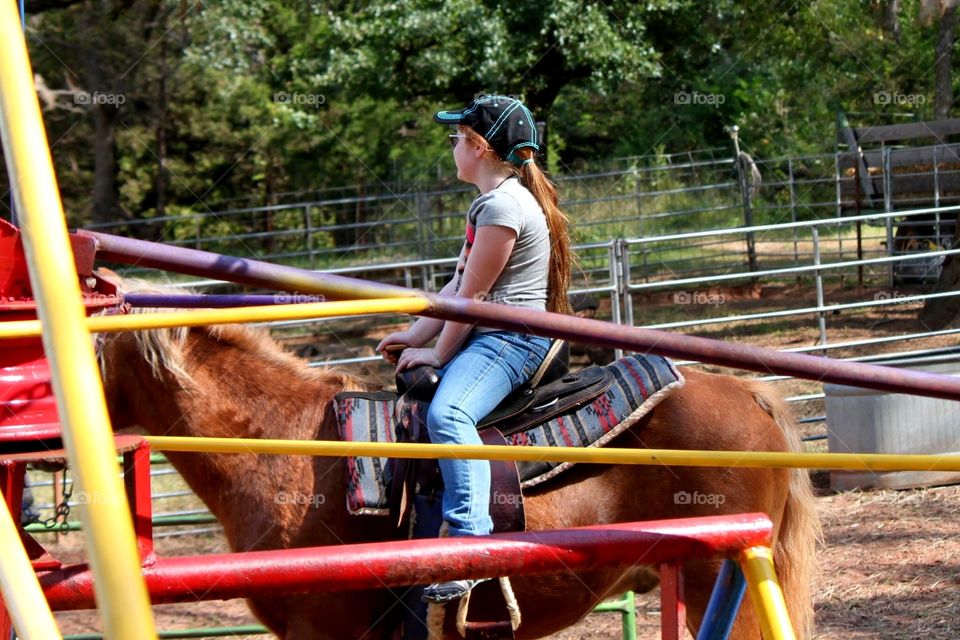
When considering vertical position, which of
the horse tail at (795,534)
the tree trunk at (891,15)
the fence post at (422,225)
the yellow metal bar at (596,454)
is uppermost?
the tree trunk at (891,15)

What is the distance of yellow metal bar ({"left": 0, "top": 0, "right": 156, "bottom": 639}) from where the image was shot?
79 centimetres

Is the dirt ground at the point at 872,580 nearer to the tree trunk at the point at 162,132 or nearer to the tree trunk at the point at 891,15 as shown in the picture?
the tree trunk at the point at 891,15

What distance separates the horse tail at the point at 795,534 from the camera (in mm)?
3305

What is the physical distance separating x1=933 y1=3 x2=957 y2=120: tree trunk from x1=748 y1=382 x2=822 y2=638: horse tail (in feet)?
34.8

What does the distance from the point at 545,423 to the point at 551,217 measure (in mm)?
651

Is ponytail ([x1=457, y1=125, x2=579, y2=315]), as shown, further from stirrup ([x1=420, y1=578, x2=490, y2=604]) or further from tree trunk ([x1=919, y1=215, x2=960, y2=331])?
tree trunk ([x1=919, y1=215, x2=960, y2=331])

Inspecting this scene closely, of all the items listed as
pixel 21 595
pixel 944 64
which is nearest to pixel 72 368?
pixel 21 595

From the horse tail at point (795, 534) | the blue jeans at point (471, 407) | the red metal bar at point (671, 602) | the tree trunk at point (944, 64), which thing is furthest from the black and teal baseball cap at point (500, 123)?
the tree trunk at point (944, 64)

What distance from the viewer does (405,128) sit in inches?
894

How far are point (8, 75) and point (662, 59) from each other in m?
16.3

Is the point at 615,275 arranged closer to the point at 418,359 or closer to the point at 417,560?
the point at 418,359

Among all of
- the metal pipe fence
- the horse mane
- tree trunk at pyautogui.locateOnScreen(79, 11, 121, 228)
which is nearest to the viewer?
the horse mane

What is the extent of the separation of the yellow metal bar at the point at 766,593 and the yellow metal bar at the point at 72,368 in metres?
1.01

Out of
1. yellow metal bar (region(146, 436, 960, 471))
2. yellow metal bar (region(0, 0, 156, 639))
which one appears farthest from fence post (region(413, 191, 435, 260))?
yellow metal bar (region(0, 0, 156, 639))
